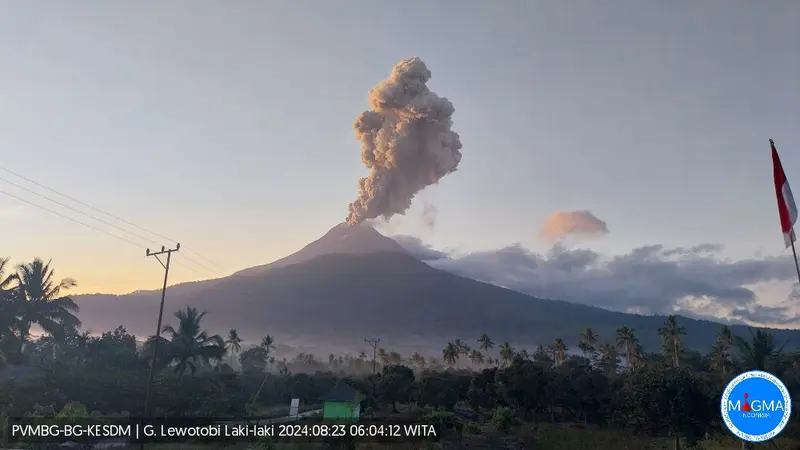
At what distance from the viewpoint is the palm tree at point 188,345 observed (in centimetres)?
6569

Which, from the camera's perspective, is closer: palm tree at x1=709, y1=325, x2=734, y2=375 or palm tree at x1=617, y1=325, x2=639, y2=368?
palm tree at x1=709, y1=325, x2=734, y2=375

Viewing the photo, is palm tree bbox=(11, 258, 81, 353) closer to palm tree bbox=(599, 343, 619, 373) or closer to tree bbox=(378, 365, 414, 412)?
tree bbox=(378, 365, 414, 412)

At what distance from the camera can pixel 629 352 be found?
97.6m

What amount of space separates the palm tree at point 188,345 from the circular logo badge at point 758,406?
6262 cm

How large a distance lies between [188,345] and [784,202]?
210 ft

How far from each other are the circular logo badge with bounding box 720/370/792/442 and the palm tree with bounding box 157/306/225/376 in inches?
2465

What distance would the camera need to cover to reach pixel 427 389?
57906 millimetres

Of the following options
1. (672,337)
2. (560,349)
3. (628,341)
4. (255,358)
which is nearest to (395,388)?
(672,337)

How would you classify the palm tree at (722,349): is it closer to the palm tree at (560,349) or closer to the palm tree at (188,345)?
the palm tree at (560,349)

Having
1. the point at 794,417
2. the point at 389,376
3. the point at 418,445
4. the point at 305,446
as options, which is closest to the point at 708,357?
the point at 794,417

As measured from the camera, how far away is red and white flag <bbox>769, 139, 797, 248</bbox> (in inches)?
598

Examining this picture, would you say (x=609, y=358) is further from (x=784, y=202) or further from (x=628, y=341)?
(x=784, y=202)

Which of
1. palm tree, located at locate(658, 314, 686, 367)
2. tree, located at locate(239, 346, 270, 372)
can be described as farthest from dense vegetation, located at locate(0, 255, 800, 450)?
tree, located at locate(239, 346, 270, 372)

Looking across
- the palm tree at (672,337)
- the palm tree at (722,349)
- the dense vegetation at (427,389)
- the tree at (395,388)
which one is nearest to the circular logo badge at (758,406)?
the dense vegetation at (427,389)
